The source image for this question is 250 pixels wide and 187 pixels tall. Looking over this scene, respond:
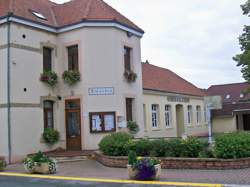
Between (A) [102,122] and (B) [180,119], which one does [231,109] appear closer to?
(B) [180,119]

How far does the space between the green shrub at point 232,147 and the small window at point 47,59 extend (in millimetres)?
10806

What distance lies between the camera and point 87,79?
1953 cm

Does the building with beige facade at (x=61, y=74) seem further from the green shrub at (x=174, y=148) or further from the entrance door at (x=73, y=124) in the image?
the green shrub at (x=174, y=148)

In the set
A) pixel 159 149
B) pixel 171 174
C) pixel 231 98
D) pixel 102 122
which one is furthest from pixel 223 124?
pixel 171 174

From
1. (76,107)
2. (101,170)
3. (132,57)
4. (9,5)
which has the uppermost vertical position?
(9,5)

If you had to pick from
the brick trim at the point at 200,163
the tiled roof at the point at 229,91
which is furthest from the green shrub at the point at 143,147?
the tiled roof at the point at 229,91

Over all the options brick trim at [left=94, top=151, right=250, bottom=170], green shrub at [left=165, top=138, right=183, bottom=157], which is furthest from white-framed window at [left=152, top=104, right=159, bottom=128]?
green shrub at [left=165, top=138, right=183, bottom=157]

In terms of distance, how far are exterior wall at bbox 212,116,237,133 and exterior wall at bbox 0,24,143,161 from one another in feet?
75.2

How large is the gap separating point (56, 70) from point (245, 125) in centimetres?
2996

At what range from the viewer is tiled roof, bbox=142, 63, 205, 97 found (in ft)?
94.2

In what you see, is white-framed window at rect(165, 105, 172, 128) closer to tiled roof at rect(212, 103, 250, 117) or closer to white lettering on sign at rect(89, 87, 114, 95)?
white lettering on sign at rect(89, 87, 114, 95)

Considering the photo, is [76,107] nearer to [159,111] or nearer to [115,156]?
[115,156]

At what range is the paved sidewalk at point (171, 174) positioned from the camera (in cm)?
1080

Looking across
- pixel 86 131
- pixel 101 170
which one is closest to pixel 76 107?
pixel 86 131
